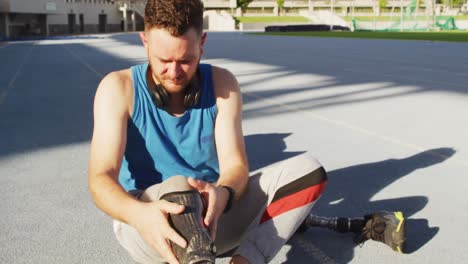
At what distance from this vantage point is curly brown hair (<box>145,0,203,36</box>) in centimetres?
220

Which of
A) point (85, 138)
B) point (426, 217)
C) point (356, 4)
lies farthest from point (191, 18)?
point (356, 4)

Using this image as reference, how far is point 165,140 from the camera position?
2.57 m

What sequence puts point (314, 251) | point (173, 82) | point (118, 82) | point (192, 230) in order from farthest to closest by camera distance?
point (314, 251) < point (118, 82) < point (173, 82) < point (192, 230)

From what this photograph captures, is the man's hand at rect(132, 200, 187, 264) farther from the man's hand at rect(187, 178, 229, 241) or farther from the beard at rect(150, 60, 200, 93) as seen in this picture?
the beard at rect(150, 60, 200, 93)

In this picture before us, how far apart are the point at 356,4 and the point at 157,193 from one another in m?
87.2

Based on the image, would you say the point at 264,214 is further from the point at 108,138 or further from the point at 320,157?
the point at 320,157

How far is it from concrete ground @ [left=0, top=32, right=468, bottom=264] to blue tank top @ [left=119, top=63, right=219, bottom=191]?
0.56 meters

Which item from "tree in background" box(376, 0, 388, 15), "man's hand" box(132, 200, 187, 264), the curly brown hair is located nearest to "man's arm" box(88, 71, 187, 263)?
"man's hand" box(132, 200, 187, 264)

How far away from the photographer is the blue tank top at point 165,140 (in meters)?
2.53

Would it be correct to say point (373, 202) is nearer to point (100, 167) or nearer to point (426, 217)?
point (426, 217)

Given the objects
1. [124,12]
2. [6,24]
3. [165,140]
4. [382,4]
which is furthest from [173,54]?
[382,4]

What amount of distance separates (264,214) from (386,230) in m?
0.82

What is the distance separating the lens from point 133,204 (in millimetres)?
2172

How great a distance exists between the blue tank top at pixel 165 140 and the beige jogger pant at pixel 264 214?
0.17 metres
